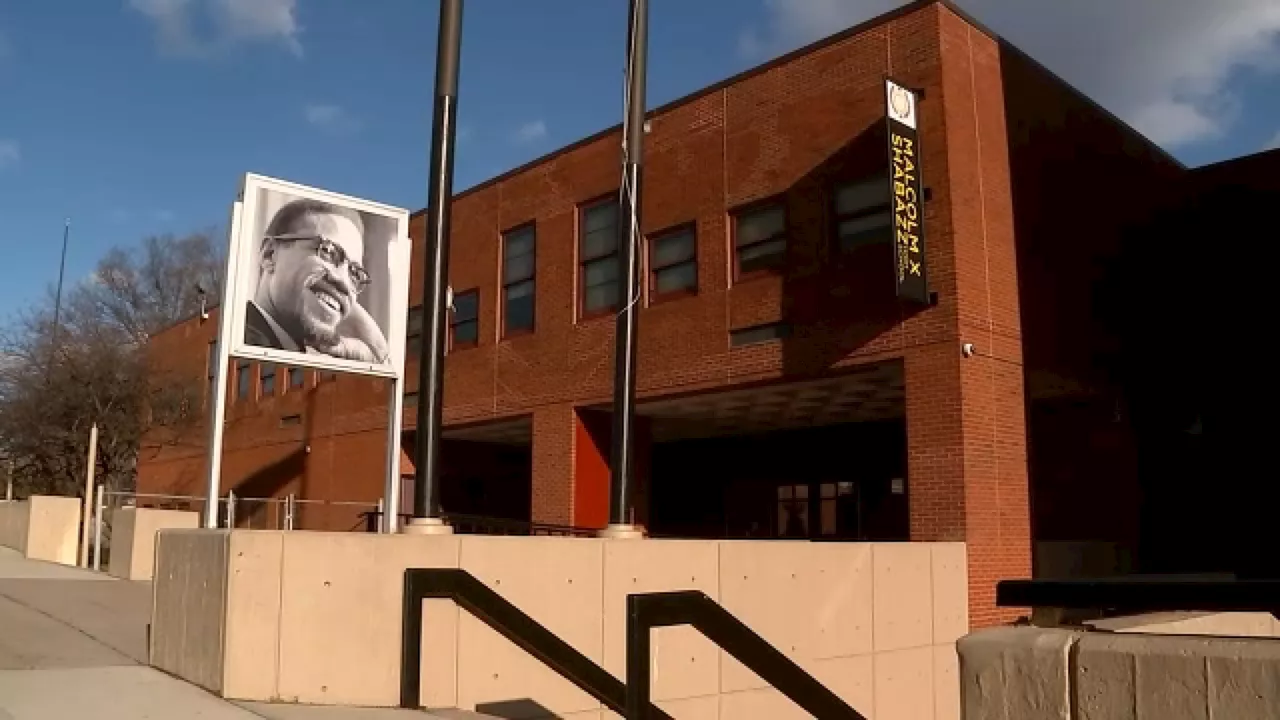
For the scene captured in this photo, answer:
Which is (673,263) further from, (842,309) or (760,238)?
(842,309)

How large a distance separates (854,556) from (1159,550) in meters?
8.83

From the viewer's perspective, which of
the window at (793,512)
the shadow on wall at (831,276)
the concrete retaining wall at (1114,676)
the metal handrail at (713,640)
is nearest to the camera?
the concrete retaining wall at (1114,676)

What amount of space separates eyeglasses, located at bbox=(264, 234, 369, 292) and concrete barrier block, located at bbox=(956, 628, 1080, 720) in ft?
31.5

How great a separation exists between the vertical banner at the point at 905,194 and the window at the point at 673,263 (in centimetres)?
460

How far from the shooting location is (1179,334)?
63.0ft

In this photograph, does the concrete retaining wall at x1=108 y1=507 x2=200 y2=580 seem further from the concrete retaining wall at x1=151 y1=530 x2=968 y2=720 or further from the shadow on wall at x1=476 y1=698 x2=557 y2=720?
the shadow on wall at x1=476 y1=698 x2=557 y2=720

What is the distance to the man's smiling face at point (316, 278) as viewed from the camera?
39.1ft

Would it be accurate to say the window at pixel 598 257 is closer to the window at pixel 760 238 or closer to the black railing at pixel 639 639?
the window at pixel 760 238

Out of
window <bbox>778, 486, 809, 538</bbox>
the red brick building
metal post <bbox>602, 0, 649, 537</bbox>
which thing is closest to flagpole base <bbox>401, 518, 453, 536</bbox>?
metal post <bbox>602, 0, 649, 537</bbox>

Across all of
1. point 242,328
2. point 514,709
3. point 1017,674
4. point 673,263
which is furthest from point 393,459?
point 1017,674

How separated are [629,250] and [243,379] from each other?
23.3 metres

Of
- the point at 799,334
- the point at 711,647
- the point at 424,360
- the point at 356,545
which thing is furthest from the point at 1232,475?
the point at 356,545

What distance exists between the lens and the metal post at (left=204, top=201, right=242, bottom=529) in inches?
400

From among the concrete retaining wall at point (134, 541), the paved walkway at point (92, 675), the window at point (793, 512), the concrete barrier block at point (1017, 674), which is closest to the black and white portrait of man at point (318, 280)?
the paved walkway at point (92, 675)
